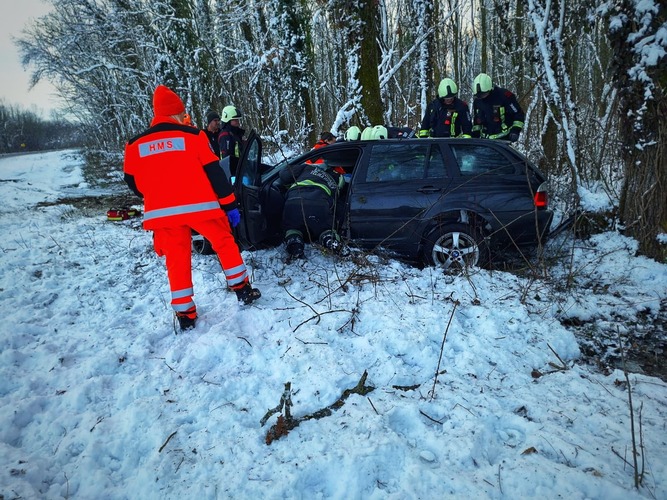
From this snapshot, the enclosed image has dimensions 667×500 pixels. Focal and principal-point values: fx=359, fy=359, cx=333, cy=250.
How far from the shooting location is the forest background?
3758 mm

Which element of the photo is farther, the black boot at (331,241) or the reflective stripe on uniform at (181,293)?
the black boot at (331,241)

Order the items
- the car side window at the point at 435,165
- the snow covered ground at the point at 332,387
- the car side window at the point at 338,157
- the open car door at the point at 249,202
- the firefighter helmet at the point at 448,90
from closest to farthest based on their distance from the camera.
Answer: the snow covered ground at the point at 332,387 → the open car door at the point at 249,202 → the car side window at the point at 435,165 → the car side window at the point at 338,157 → the firefighter helmet at the point at 448,90

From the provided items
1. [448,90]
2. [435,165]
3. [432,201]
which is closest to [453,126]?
[448,90]

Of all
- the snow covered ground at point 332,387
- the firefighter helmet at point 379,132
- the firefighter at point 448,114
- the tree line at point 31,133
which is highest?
the tree line at point 31,133

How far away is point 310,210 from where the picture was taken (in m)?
4.12

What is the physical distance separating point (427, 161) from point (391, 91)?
27.8 ft

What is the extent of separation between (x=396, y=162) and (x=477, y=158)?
2.87ft

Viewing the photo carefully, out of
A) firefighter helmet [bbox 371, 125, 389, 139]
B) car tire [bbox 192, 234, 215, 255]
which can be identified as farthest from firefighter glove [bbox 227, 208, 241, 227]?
firefighter helmet [bbox 371, 125, 389, 139]

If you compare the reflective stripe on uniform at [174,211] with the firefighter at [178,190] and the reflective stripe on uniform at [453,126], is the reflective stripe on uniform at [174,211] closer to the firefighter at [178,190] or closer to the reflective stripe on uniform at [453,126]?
the firefighter at [178,190]

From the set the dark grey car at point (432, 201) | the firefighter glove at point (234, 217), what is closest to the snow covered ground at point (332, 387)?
the dark grey car at point (432, 201)

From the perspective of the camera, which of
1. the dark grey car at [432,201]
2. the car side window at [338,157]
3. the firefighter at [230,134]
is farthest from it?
the firefighter at [230,134]

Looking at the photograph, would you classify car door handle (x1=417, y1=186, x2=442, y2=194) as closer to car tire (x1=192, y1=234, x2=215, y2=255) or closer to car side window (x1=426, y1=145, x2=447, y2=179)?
car side window (x1=426, y1=145, x2=447, y2=179)

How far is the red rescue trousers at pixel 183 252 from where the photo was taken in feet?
9.89

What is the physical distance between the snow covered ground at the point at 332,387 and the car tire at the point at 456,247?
1.08ft
